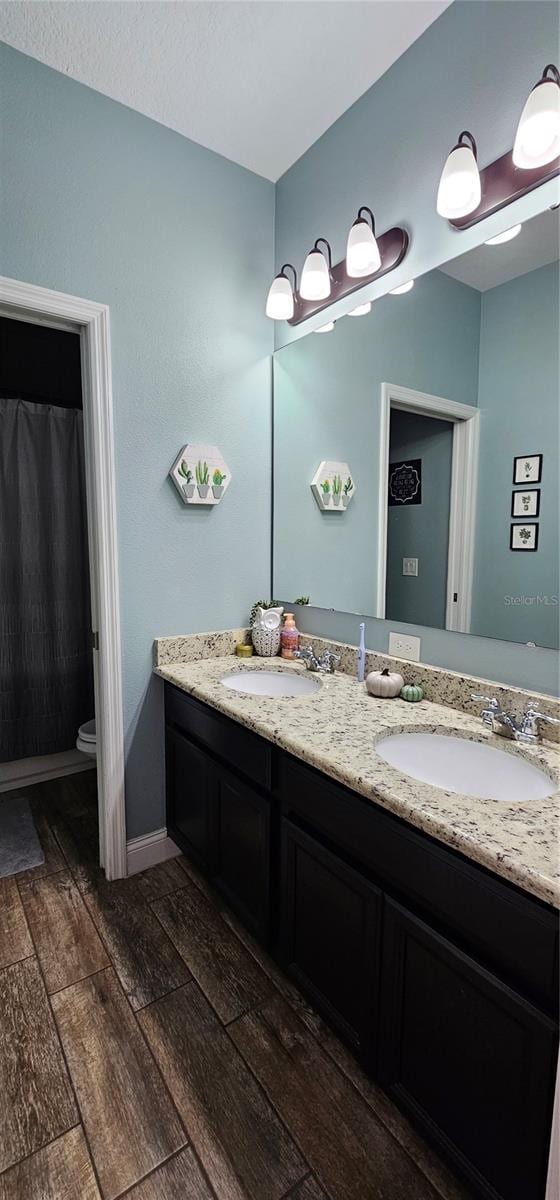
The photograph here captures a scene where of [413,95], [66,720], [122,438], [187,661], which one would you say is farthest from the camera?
[66,720]

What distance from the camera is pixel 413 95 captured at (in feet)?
4.92

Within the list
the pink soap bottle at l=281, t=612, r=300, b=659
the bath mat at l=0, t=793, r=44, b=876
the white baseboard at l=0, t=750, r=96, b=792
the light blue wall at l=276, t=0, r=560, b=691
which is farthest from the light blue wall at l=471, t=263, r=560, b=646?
the white baseboard at l=0, t=750, r=96, b=792

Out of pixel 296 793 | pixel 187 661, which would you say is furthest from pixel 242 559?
pixel 296 793

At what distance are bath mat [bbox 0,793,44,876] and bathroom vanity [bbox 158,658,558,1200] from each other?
0.98 meters

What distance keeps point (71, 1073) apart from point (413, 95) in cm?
280

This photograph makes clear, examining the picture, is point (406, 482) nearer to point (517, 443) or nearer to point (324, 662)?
point (517, 443)

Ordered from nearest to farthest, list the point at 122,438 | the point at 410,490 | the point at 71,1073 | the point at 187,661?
the point at 71,1073 < the point at 410,490 < the point at 122,438 < the point at 187,661

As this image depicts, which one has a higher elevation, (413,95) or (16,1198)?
(413,95)

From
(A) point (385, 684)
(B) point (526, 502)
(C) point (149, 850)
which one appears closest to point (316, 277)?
(B) point (526, 502)

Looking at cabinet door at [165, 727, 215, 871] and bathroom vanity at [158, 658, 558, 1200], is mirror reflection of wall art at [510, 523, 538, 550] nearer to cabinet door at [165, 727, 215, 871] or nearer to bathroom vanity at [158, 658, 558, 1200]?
bathroom vanity at [158, 658, 558, 1200]

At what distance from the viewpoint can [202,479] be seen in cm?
197

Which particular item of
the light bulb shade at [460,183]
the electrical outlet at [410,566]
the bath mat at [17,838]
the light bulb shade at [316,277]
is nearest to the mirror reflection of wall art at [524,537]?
the electrical outlet at [410,566]

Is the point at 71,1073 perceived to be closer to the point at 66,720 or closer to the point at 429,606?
the point at 429,606

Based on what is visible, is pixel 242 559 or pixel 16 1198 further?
pixel 242 559
